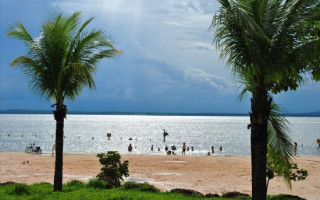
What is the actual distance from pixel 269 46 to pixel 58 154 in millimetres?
8057

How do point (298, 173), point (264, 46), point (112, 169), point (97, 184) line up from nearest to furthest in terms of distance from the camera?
point (264, 46)
point (298, 173)
point (97, 184)
point (112, 169)

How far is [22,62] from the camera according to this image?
42.3 ft

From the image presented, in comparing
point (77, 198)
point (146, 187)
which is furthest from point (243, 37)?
point (146, 187)

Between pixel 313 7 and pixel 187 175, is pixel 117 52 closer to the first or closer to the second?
pixel 313 7

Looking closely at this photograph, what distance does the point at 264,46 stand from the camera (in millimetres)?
8477

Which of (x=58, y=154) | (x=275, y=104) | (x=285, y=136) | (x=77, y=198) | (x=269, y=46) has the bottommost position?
(x=77, y=198)

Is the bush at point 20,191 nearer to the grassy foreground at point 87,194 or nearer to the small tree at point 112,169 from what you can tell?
the grassy foreground at point 87,194

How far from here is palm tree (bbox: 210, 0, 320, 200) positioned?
8445 millimetres

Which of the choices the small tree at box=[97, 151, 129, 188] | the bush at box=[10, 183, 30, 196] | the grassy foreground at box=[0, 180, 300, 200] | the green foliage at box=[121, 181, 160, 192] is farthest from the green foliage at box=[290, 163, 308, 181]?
the bush at box=[10, 183, 30, 196]

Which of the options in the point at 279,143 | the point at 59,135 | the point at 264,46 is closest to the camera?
the point at 264,46

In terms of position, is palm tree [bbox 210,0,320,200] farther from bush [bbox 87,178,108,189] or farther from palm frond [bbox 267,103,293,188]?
bush [bbox 87,178,108,189]

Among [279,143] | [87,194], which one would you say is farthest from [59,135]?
[279,143]

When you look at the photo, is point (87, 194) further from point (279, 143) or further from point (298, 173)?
point (298, 173)

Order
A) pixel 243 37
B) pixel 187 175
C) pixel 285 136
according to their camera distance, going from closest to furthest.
→ pixel 243 37 → pixel 285 136 → pixel 187 175
